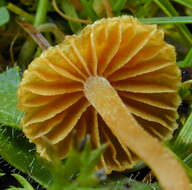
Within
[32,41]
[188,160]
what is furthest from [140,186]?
[32,41]

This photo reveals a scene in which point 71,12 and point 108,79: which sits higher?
point 71,12

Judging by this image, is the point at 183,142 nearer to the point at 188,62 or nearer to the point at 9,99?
A: the point at 188,62

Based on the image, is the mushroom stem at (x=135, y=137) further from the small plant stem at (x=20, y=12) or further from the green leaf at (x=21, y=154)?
the small plant stem at (x=20, y=12)

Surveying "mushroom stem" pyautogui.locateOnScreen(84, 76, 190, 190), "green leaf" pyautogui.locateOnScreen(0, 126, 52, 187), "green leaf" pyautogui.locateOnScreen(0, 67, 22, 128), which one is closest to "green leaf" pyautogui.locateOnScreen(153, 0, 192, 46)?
"mushroom stem" pyautogui.locateOnScreen(84, 76, 190, 190)

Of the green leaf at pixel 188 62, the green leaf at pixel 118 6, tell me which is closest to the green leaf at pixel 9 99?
the green leaf at pixel 118 6

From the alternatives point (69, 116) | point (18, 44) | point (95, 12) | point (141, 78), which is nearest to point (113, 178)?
point (69, 116)

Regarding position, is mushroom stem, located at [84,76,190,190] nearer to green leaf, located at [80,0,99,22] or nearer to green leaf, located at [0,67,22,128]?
green leaf, located at [0,67,22,128]

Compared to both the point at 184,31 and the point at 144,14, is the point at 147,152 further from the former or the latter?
the point at 144,14
